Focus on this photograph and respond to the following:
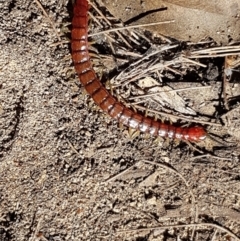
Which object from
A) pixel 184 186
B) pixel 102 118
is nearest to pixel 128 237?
pixel 184 186

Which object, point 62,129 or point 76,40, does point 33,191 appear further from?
point 76,40

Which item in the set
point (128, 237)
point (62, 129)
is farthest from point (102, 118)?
point (128, 237)

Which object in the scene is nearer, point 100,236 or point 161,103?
point 100,236

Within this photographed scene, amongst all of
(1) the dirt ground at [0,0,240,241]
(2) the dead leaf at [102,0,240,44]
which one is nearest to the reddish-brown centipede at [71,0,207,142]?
(1) the dirt ground at [0,0,240,241]

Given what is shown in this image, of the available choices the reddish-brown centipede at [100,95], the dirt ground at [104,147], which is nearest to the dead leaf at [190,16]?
the dirt ground at [104,147]

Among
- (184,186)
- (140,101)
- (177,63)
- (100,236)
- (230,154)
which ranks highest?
(177,63)

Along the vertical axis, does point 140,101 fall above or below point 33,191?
above

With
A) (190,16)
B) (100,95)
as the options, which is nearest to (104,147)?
(100,95)
